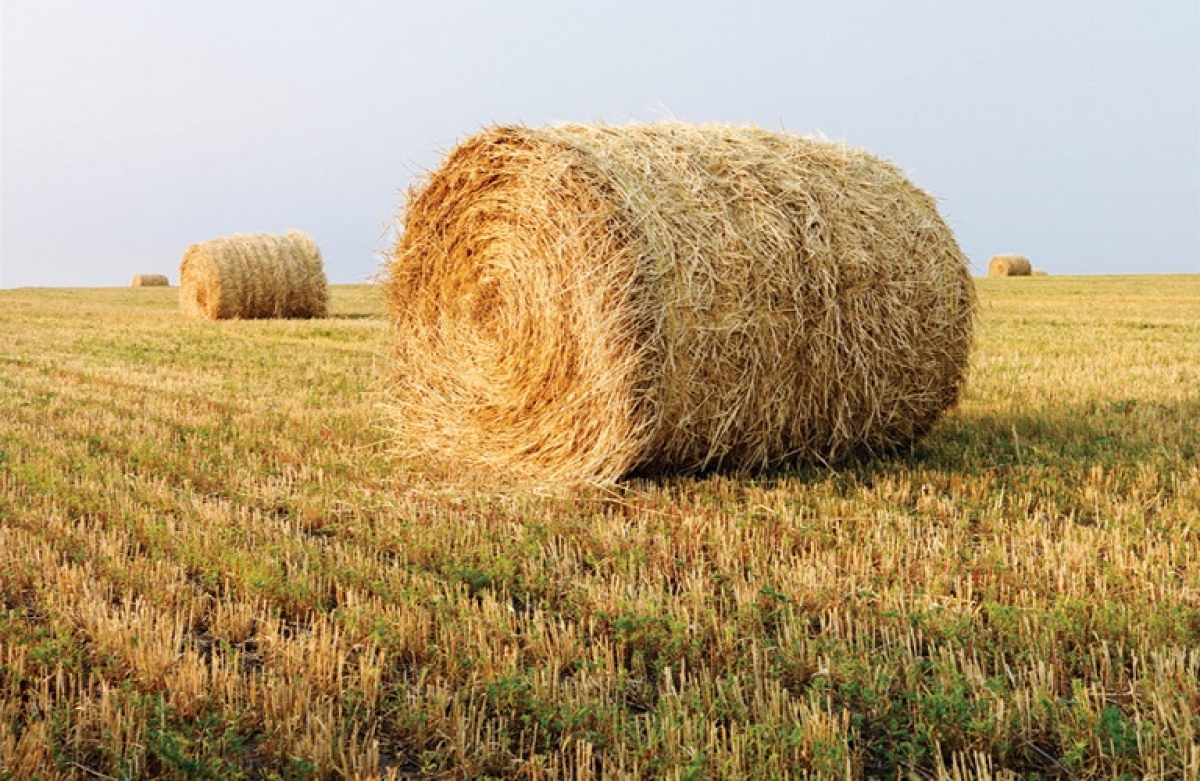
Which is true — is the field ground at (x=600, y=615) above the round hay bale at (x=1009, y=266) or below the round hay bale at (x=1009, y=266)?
below

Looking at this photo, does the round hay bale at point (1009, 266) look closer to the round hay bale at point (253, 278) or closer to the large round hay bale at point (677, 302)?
the round hay bale at point (253, 278)

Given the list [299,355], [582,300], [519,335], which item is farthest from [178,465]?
[299,355]

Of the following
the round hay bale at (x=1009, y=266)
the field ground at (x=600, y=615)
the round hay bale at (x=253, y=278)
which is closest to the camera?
the field ground at (x=600, y=615)

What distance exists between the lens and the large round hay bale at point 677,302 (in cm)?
624

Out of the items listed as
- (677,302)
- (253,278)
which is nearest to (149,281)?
(253,278)

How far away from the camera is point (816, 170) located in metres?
7.11

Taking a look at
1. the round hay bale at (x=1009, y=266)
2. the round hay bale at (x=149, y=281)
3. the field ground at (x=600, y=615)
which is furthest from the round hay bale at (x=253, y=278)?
the round hay bale at (x=1009, y=266)

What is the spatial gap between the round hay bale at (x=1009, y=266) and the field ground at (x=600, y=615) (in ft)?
131

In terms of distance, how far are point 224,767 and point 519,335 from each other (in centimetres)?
430

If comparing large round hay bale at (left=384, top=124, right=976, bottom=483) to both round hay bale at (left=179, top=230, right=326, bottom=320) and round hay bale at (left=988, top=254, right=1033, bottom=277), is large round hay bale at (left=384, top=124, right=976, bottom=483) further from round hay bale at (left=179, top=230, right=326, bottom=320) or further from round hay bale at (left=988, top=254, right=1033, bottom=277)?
round hay bale at (left=988, top=254, right=1033, bottom=277)

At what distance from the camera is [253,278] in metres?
22.0

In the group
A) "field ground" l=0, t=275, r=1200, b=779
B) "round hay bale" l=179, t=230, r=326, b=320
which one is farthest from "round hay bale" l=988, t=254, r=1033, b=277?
"field ground" l=0, t=275, r=1200, b=779

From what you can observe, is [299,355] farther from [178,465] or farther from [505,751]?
[505,751]

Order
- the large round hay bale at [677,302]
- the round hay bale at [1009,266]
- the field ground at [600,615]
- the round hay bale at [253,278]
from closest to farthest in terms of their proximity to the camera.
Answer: the field ground at [600,615]
the large round hay bale at [677,302]
the round hay bale at [253,278]
the round hay bale at [1009,266]
